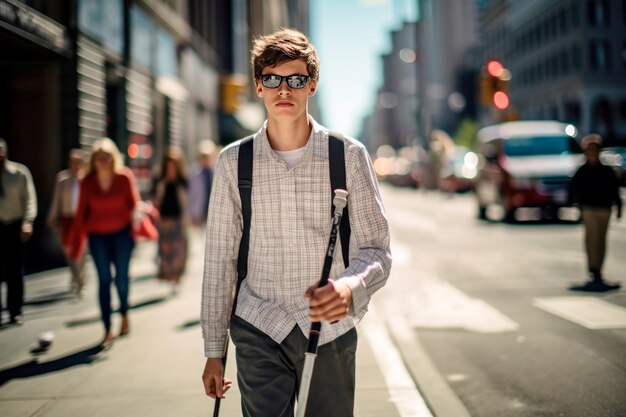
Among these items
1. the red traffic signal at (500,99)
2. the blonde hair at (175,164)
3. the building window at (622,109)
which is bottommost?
the blonde hair at (175,164)

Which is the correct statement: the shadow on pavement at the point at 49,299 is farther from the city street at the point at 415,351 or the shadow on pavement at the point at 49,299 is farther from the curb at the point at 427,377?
the curb at the point at 427,377

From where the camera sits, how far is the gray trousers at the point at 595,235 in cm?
817

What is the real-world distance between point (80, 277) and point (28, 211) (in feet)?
4.54

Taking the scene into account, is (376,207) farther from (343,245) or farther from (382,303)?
(382,303)

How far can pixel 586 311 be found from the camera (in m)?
6.63

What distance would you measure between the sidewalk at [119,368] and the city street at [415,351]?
0.04 feet

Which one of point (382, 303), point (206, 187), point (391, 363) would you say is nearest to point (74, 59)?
point (206, 187)

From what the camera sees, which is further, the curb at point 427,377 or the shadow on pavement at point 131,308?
the shadow on pavement at point 131,308

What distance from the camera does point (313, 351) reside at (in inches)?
82.3

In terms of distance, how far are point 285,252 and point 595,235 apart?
7.01 m

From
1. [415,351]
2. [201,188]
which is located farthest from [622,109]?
[415,351]

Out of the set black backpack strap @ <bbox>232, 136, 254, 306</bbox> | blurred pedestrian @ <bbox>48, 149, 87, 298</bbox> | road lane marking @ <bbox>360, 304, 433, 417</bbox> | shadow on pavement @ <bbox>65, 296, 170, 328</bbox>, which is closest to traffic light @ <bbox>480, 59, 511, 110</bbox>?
blurred pedestrian @ <bbox>48, 149, 87, 298</bbox>

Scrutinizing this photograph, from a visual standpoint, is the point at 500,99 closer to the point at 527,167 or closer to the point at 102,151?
the point at 527,167

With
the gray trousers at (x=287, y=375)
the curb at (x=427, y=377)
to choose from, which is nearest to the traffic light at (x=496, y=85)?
the curb at (x=427, y=377)
